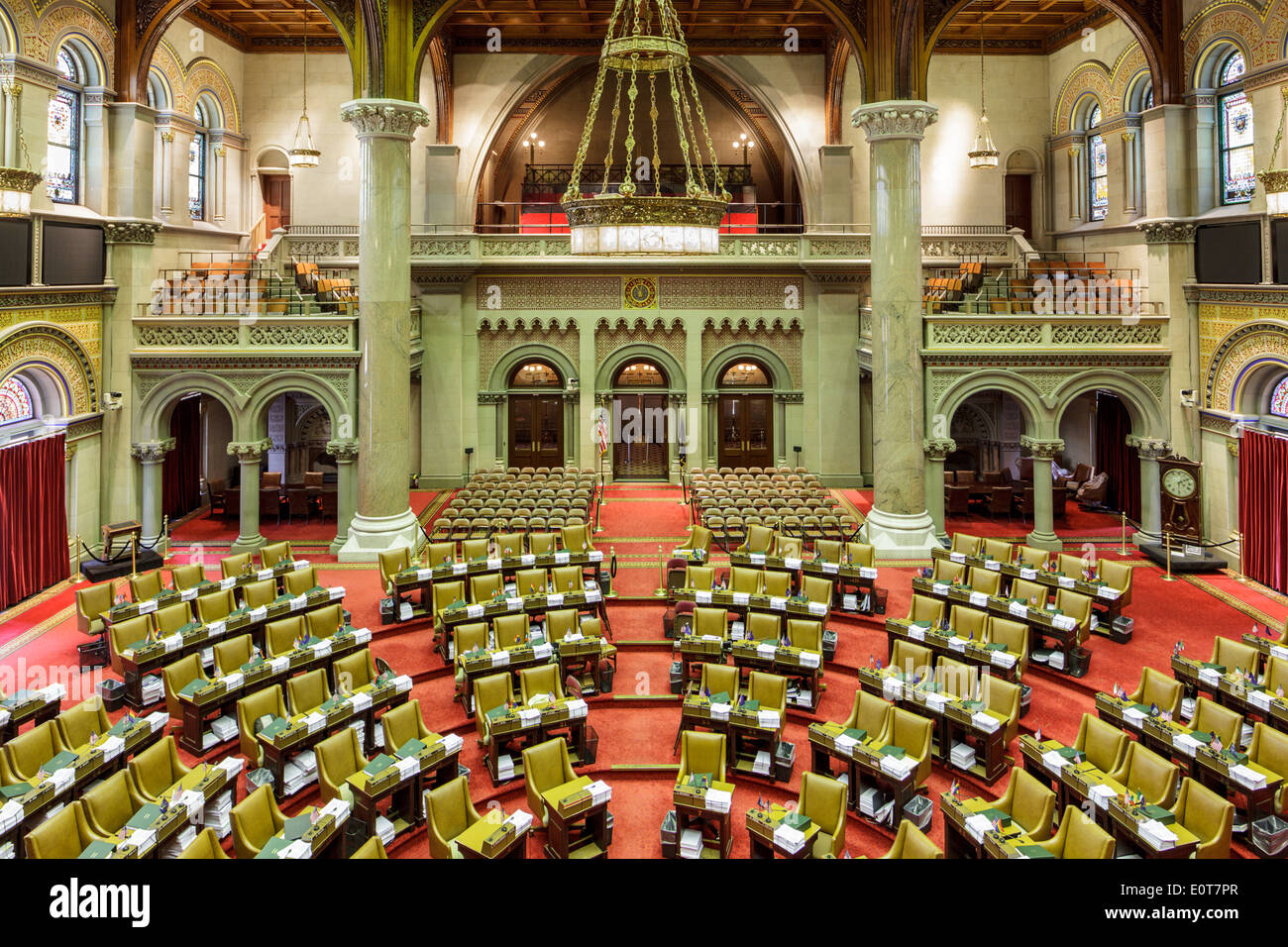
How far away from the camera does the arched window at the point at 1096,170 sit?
23.5 metres

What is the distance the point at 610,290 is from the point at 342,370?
27.7ft

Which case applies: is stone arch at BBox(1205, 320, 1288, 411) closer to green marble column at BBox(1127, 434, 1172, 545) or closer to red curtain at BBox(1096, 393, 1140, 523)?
green marble column at BBox(1127, 434, 1172, 545)

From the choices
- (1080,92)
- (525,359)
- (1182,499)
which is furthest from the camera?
(525,359)

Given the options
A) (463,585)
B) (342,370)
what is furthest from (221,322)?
(463,585)

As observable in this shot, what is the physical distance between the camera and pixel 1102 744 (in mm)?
9164

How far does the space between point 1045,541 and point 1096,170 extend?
37.3 feet

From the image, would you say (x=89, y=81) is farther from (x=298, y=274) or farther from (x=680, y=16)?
(x=680, y=16)

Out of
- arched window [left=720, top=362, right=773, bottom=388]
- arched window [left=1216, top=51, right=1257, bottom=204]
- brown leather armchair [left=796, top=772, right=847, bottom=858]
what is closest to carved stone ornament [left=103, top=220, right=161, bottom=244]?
arched window [left=720, top=362, right=773, bottom=388]

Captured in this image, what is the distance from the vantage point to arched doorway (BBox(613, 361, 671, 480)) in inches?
1001

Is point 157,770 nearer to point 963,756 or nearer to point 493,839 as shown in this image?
point 493,839

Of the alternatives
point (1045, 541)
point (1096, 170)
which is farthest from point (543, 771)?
point (1096, 170)

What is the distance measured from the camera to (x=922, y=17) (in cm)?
1745

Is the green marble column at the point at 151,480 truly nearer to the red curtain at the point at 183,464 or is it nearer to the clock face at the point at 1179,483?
the red curtain at the point at 183,464

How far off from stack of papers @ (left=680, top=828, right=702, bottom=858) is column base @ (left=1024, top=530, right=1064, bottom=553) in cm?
1311
